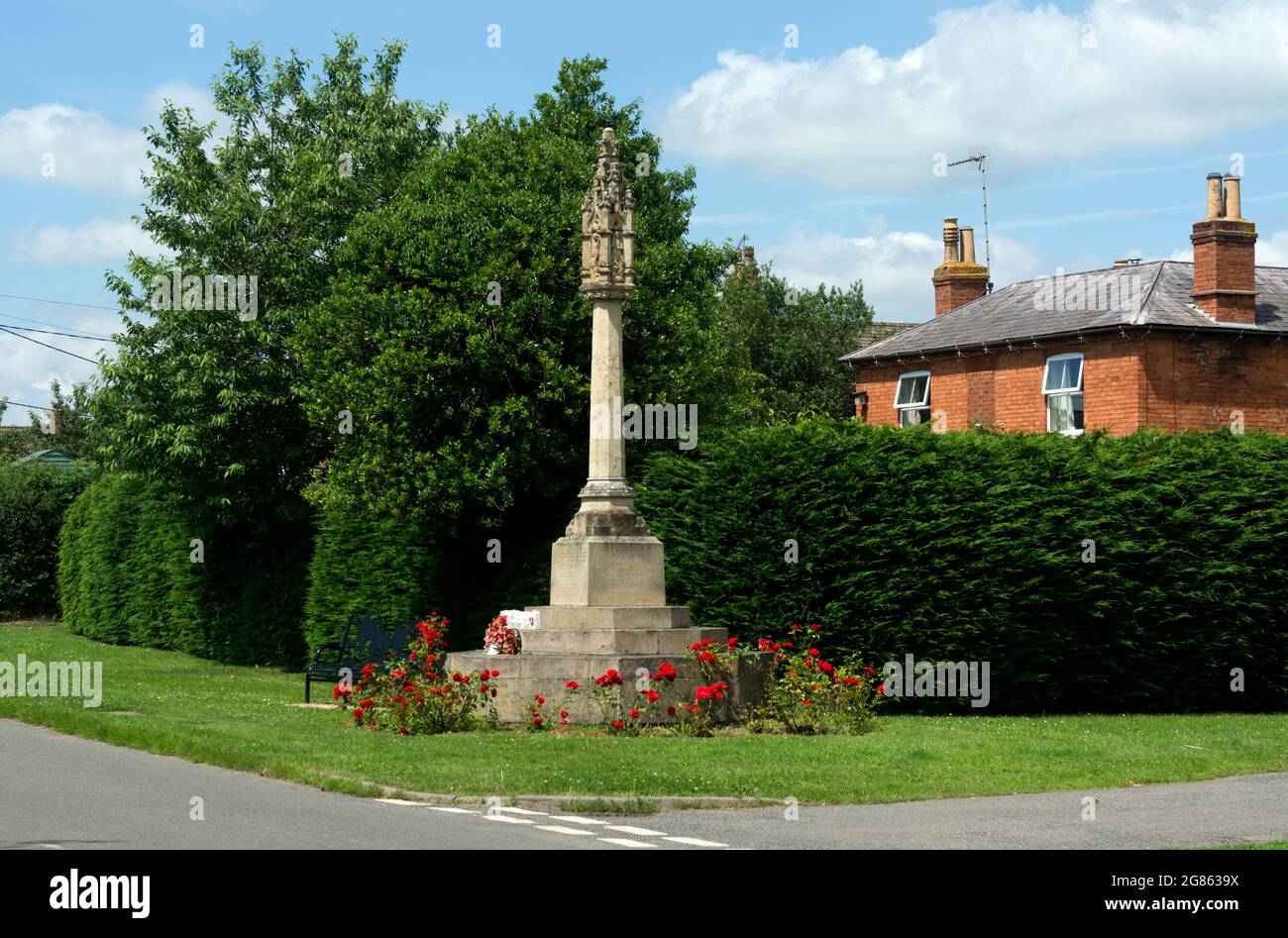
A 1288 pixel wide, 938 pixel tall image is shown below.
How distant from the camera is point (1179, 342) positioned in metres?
31.8

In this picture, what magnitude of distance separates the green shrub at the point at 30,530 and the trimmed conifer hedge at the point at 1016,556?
119 ft

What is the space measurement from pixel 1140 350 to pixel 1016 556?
13.5 metres

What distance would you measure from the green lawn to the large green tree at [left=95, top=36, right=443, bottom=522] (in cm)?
1004

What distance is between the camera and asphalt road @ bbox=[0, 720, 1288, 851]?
32.5ft

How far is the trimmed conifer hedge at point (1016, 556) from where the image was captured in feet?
65.1

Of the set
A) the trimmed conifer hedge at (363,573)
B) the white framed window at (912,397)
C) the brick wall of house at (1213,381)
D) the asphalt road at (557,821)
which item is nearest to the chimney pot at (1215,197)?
the brick wall of house at (1213,381)

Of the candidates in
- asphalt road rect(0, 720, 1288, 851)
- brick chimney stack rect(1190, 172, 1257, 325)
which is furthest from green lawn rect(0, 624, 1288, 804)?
brick chimney stack rect(1190, 172, 1257, 325)

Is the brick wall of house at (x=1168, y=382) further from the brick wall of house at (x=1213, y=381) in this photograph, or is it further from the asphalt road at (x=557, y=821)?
the asphalt road at (x=557, y=821)

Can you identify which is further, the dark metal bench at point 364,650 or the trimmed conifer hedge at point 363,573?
the trimmed conifer hedge at point 363,573

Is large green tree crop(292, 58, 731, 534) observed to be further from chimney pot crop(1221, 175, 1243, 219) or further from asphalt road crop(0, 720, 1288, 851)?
chimney pot crop(1221, 175, 1243, 219)

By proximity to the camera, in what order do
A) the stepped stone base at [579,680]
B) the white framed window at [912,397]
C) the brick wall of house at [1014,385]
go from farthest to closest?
the white framed window at [912,397] → the brick wall of house at [1014,385] → the stepped stone base at [579,680]

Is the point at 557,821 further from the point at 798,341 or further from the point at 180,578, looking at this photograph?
the point at 798,341

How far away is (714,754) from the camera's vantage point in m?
14.4
